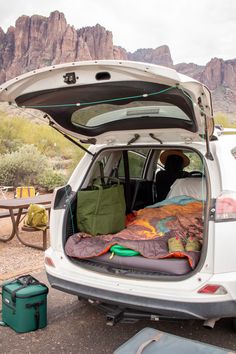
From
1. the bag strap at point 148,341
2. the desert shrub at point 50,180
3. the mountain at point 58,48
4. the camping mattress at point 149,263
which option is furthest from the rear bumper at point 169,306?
the mountain at point 58,48

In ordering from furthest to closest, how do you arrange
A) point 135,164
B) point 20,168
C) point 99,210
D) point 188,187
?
1. point 20,168
2. point 135,164
3. point 188,187
4. point 99,210

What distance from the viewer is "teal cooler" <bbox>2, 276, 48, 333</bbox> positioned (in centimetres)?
A: 355

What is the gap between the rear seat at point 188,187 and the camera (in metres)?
4.73

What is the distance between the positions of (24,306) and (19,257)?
106 inches

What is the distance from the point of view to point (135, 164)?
5348mm

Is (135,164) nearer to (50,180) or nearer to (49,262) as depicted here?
(49,262)

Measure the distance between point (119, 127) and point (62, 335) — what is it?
191 centimetres

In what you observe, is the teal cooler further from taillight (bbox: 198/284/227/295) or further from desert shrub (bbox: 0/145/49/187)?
desert shrub (bbox: 0/145/49/187)

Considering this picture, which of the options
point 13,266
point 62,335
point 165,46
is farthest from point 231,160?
point 165,46

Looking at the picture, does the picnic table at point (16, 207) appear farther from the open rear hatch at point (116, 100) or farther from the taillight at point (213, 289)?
the taillight at point (213, 289)

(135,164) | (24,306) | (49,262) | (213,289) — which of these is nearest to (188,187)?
(135,164)

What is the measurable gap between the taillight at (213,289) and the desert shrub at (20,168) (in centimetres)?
1233

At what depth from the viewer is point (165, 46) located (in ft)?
454

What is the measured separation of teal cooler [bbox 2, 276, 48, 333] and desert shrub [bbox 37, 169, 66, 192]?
1003 cm
